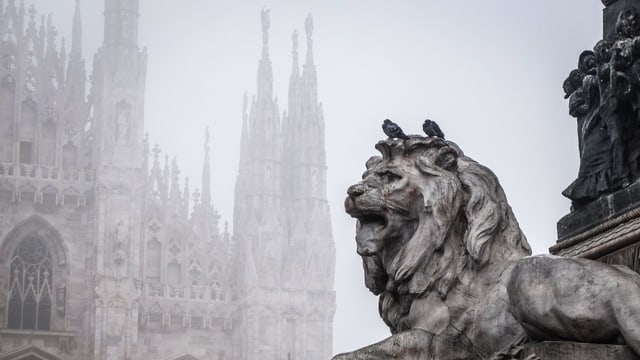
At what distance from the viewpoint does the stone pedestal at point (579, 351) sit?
245 cm

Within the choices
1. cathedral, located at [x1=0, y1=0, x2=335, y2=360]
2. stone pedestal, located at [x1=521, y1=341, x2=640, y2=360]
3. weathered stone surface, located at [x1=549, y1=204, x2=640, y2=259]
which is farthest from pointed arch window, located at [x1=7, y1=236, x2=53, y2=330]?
stone pedestal, located at [x1=521, y1=341, x2=640, y2=360]

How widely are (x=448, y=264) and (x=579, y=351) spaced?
468 mm

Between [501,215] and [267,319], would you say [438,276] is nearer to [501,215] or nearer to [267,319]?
[501,215]

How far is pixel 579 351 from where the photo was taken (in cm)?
248

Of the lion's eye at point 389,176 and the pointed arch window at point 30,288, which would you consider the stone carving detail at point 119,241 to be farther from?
the lion's eye at point 389,176

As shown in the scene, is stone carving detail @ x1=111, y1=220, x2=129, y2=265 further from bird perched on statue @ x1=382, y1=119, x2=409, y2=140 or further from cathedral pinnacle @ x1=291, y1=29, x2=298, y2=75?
bird perched on statue @ x1=382, y1=119, x2=409, y2=140

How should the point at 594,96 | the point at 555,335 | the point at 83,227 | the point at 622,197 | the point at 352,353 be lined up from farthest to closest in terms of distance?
1. the point at 83,227
2. the point at 594,96
3. the point at 622,197
4. the point at 352,353
5. the point at 555,335

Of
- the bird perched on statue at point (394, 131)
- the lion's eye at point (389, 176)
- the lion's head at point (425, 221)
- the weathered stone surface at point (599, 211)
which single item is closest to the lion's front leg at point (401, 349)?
the lion's head at point (425, 221)

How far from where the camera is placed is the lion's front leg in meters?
2.73

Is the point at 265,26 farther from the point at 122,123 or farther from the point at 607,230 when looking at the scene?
the point at 607,230

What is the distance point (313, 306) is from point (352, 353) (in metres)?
33.6

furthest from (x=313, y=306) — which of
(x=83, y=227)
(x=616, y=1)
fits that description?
(x=616, y=1)

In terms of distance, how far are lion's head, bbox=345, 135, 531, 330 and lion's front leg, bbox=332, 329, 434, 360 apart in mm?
144

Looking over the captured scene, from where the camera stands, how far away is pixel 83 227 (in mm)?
34625
